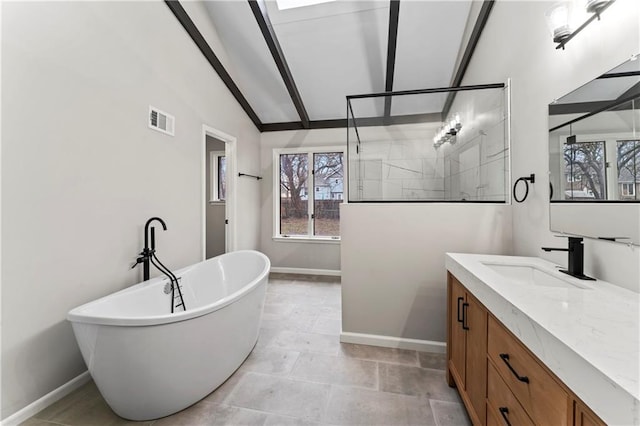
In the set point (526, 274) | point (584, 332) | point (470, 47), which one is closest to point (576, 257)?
point (526, 274)

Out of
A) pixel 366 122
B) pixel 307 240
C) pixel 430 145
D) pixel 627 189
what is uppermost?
pixel 366 122

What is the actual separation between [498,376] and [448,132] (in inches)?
111

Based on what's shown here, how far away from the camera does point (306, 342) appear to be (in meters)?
2.30

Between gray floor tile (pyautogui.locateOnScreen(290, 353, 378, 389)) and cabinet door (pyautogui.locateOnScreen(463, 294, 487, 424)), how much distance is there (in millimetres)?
649

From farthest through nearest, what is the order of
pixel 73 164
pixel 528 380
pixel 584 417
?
pixel 73 164 → pixel 528 380 → pixel 584 417

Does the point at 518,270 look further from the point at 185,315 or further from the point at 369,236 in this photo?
the point at 185,315

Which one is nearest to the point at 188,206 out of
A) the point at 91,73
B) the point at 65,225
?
the point at 65,225

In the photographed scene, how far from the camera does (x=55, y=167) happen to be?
5.45 ft

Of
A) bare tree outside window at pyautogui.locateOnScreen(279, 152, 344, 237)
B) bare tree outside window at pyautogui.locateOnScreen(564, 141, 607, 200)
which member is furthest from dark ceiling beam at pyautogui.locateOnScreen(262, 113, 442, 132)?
bare tree outside window at pyautogui.locateOnScreen(564, 141, 607, 200)

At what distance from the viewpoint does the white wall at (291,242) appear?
4.43m

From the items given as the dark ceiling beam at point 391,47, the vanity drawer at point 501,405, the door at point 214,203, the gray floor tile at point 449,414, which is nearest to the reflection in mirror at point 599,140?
the vanity drawer at point 501,405

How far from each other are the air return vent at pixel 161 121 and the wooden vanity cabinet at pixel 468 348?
9.28 feet

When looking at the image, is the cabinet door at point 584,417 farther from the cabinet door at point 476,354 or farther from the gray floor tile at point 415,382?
the gray floor tile at point 415,382

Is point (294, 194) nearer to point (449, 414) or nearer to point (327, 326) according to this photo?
point (327, 326)
